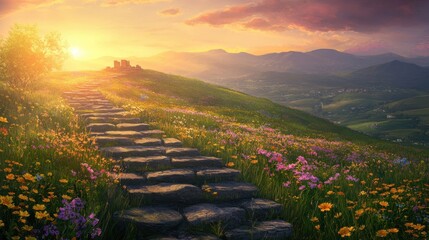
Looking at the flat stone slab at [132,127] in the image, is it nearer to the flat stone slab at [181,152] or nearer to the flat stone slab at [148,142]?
the flat stone slab at [148,142]

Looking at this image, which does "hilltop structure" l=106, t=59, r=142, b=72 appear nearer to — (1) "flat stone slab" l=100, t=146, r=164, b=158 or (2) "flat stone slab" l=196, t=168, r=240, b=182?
(1) "flat stone slab" l=100, t=146, r=164, b=158

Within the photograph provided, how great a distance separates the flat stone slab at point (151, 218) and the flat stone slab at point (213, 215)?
20cm

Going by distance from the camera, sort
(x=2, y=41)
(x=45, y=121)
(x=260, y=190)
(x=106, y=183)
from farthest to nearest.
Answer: (x=2, y=41) → (x=45, y=121) → (x=260, y=190) → (x=106, y=183)

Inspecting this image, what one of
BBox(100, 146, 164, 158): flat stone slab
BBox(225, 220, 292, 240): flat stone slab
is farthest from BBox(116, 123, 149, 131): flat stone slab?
BBox(225, 220, 292, 240): flat stone slab

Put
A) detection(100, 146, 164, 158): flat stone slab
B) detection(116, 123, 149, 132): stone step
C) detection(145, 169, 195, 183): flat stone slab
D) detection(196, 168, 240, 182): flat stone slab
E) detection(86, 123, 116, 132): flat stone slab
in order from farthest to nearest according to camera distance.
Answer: detection(116, 123, 149, 132): stone step
detection(86, 123, 116, 132): flat stone slab
detection(100, 146, 164, 158): flat stone slab
detection(196, 168, 240, 182): flat stone slab
detection(145, 169, 195, 183): flat stone slab

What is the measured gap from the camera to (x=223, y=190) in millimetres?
6160

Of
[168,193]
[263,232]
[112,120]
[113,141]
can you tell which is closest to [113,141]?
[113,141]

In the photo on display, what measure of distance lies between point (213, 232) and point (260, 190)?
186 centimetres

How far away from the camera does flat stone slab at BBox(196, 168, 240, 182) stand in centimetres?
680

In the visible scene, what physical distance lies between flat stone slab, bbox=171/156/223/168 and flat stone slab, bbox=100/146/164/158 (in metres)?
0.64

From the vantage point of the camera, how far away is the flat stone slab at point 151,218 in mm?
4820

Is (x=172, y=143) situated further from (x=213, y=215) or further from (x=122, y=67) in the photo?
(x=122, y=67)

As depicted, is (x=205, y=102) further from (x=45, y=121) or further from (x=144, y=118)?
(x=45, y=121)

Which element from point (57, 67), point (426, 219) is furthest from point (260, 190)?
point (57, 67)
